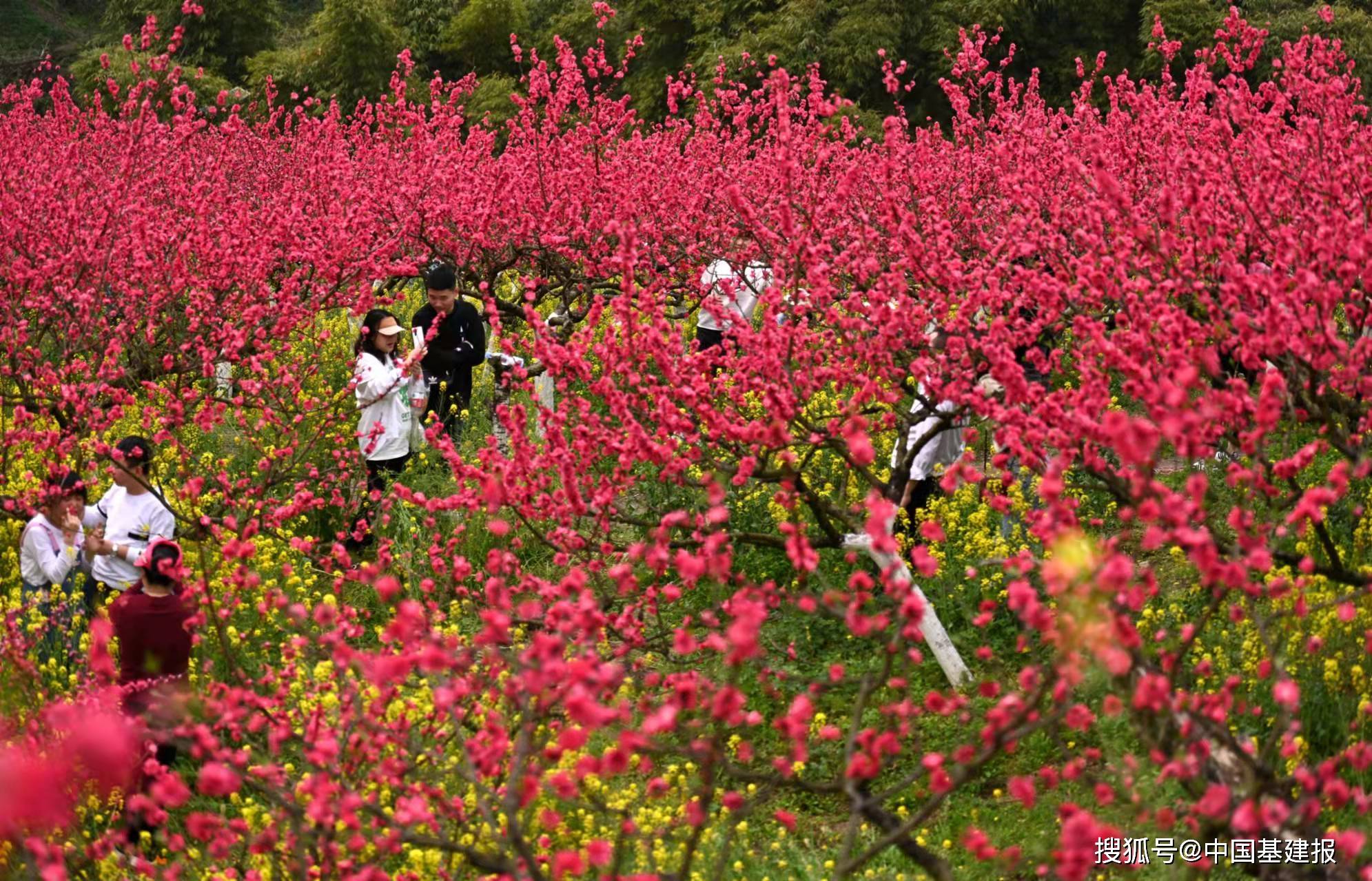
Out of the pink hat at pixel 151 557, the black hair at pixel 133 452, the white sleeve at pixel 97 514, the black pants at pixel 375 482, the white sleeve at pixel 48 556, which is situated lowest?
the black pants at pixel 375 482

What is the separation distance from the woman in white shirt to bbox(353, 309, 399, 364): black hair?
2.59m

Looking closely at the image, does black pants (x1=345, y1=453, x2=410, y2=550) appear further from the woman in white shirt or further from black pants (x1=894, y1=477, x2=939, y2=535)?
black pants (x1=894, y1=477, x2=939, y2=535)

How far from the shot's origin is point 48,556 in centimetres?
671

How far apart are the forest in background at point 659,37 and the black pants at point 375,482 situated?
18731 mm

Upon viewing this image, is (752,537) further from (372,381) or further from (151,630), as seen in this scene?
(372,381)

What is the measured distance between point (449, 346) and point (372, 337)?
5.12 feet

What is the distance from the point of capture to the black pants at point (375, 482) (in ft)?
29.9

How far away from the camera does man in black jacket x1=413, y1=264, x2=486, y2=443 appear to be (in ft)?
33.2

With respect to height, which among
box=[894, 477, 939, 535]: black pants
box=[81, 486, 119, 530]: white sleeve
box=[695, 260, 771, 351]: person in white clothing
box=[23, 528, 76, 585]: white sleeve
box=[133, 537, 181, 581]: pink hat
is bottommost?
box=[894, 477, 939, 535]: black pants

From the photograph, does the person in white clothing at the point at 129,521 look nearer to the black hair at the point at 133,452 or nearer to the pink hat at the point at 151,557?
the black hair at the point at 133,452

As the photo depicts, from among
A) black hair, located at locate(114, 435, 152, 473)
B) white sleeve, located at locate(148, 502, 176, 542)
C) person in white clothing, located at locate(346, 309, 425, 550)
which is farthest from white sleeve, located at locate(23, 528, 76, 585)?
person in white clothing, located at locate(346, 309, 425, 550)

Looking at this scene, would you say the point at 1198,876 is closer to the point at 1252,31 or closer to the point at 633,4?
the point at 1252,31

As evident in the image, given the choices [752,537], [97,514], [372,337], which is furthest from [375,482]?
[752,537]

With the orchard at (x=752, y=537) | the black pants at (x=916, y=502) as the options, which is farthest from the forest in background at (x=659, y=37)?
the black pants at (x=916, y=502)
